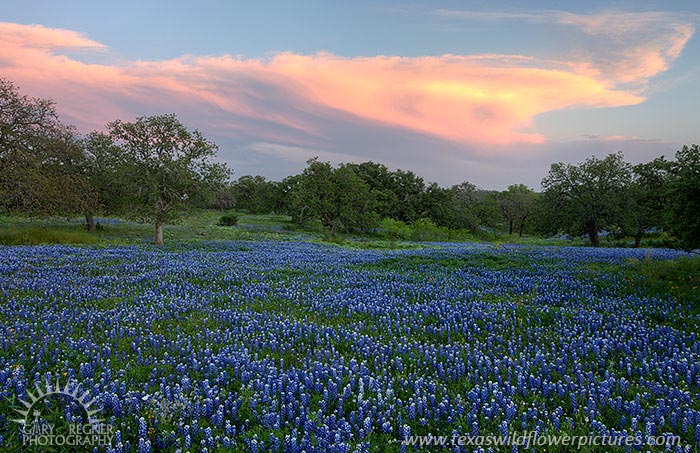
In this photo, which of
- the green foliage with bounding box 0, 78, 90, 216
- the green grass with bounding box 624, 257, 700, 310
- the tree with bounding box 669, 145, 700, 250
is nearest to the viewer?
the green grass with bounding box 624, 257, 700, 310

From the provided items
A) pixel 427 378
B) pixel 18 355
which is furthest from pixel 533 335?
pixel 18 355

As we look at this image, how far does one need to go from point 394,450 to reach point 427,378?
63.5 inches

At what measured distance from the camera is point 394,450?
3697 mm

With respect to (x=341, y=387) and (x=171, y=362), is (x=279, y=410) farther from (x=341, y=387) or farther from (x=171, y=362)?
(x=171, y=362)

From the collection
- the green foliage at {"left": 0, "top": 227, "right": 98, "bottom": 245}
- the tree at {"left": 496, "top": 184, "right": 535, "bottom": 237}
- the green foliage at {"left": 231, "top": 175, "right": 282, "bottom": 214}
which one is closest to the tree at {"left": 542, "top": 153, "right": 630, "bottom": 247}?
the green foliage at {"left": 0, "top": 227, "right": 98, "bottom": 245}

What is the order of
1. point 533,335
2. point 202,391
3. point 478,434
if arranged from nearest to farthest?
1. point 478,434
2. point 202,391
3. point 533,335

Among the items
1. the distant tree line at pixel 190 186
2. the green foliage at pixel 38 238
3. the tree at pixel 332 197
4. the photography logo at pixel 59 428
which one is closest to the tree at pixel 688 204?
the distant tree line at pixel 190 186

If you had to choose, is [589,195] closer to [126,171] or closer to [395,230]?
[395,230]

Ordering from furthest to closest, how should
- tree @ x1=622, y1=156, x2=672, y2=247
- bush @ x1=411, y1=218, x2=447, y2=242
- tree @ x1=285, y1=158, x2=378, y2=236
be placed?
bush @ x1=411, y1=218, x2=447, y2=242, tree @ x1=285, y1=158, x2=378, y2=236, tree @ x1=622, y1=156, x2=672, y2=247

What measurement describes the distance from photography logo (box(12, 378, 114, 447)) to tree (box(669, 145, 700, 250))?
50.9 feet

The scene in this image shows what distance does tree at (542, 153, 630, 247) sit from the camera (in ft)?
125

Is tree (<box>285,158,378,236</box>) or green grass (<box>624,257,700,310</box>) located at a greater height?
tree (<box>285,158,378,236</box>)

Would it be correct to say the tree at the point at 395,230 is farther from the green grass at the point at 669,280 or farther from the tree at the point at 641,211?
the green grass at the point at 669,280

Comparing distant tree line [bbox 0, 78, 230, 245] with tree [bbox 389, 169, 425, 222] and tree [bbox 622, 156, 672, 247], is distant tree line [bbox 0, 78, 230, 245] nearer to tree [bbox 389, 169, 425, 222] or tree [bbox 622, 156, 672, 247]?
tree [bbox 622, 156, 672, 247]
